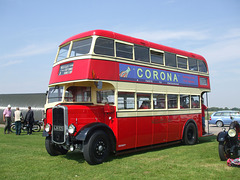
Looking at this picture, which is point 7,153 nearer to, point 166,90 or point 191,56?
point 166,90

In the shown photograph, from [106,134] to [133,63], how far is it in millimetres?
2850

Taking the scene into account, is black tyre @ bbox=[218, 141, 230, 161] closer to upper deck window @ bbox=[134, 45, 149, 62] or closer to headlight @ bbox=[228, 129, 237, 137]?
headlight @ bbox=[228, 129, 237, 137]

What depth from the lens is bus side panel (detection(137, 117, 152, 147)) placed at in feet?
30.6

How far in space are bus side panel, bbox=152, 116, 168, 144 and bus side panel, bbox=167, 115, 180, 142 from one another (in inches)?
12.0

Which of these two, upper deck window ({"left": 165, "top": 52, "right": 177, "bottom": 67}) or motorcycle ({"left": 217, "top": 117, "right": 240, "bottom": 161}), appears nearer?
motorcycle ({"left": 217, "top": 117, "right": 240, "bottom": 161})

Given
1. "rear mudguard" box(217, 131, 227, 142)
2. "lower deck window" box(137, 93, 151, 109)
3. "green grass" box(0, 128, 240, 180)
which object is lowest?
"green grass" box(0, 128, 240, 180)

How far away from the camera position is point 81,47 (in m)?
8.59

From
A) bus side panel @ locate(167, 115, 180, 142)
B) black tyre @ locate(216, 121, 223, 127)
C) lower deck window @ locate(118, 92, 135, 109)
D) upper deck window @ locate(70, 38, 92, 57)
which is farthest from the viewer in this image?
black tyre @ locate(216, 121, 223, 127)

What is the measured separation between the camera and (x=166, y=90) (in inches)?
424

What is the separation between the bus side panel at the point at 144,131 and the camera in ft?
30.6

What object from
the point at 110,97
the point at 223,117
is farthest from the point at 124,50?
the point at 223,117

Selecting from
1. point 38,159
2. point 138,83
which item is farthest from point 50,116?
point 138,83

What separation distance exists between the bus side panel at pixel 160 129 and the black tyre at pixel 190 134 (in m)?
1.53

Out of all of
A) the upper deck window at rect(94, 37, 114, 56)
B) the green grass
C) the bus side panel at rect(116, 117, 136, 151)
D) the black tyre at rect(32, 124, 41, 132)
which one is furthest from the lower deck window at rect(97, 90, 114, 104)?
the black tyre at rect(32, 124, 41, 132)
